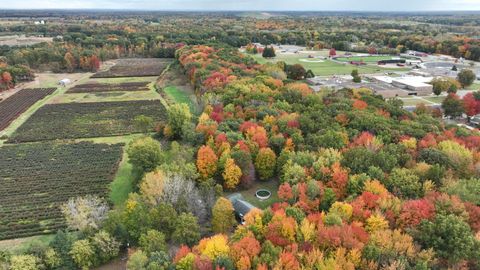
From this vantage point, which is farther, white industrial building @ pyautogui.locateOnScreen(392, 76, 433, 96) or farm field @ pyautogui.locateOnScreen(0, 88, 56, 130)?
white industrial building @ pyautogui.locateOnScreen(392, 76, 433, 96)

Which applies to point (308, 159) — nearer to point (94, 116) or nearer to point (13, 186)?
point (13, 186)

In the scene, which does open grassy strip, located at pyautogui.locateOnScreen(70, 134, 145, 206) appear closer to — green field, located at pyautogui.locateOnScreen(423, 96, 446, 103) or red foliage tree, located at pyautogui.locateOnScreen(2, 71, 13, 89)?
red foliage tree, located at pyautogui.locateOnScreen(2, 71, 13, 89)

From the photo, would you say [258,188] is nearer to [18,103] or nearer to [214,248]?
[214,248]

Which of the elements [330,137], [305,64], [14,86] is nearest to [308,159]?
[330,137]

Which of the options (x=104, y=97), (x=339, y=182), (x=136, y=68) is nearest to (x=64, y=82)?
(x=104, y=97)

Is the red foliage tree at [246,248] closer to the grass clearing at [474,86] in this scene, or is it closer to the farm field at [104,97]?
the farm field at [104,97]

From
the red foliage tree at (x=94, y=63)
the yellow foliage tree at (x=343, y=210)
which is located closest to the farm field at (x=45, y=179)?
the yellow foliage tree at (x=343, y=210)

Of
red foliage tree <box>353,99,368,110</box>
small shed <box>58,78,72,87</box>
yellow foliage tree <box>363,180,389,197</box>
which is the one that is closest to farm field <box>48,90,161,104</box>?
small shed <box>58,78,72,87</box>
